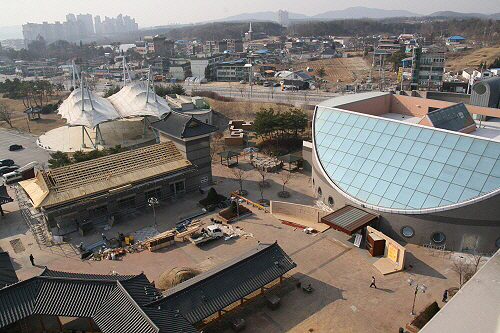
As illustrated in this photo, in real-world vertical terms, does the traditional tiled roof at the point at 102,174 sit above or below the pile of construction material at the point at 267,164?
above

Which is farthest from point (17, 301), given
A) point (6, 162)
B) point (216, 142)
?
point (216, 142)

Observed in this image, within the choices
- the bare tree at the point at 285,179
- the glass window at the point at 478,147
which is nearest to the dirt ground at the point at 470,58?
the bare tree at the point at 285,179

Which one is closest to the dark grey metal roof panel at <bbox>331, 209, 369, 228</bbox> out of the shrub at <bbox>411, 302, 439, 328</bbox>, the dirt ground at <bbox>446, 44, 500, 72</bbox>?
the shrub at <bbox>411, 302, 439, 328</bbox>

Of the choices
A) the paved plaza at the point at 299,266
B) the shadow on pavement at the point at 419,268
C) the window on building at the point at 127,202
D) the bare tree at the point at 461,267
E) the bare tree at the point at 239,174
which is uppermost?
the window on building at the point at 127,202

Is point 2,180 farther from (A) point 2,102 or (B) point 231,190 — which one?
(A) point 2,102

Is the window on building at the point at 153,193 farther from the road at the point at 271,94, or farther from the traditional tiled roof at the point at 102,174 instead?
the road at the point at 271,94

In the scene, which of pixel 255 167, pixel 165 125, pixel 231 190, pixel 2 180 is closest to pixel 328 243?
pixel 231 190
